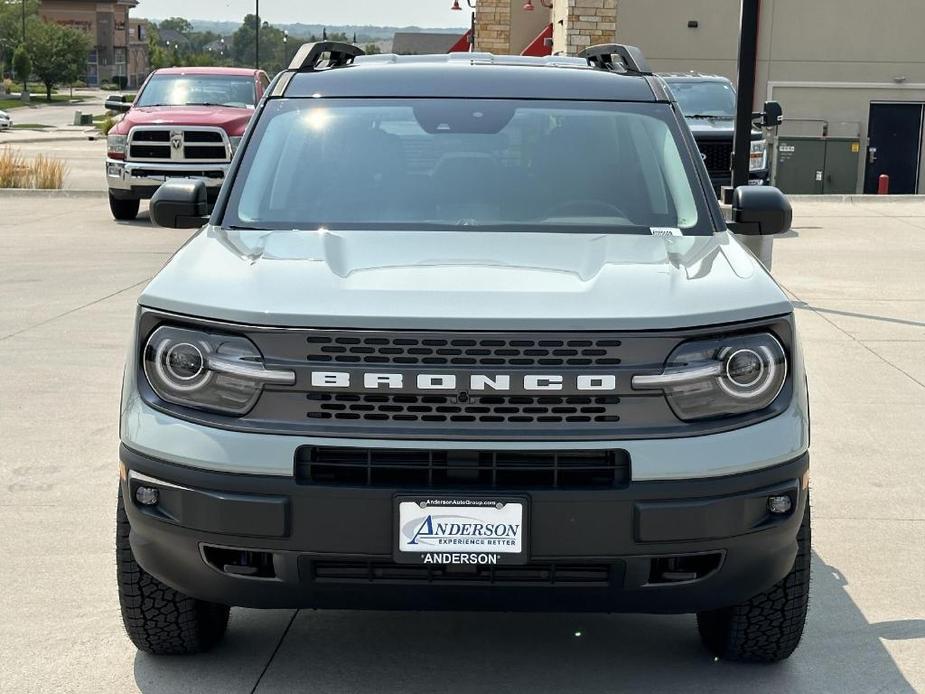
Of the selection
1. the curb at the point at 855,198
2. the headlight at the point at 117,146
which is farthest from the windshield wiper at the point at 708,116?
the headlight at the point at 117,146

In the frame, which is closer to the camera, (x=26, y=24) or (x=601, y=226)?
(x=601, y=226)

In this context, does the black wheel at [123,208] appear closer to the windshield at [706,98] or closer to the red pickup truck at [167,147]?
the red pickup truck at [167,147]

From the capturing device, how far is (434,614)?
4719mm

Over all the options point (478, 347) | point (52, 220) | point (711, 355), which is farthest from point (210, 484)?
point (52, 220)

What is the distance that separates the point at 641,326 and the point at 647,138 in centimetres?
166

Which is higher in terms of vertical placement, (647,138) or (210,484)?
(647,138)

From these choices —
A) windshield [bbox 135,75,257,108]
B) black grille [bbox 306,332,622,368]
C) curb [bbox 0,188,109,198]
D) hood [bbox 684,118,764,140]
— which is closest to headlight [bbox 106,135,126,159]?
windshield [bbox 135,75,257,108]

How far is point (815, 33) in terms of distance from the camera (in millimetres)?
32344

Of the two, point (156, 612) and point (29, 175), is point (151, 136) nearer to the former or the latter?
point (29, 175)

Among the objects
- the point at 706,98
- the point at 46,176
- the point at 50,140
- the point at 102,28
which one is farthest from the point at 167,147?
the point at 102,28

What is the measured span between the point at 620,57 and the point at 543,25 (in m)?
32.9

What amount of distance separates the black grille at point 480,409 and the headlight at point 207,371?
0.24 metres

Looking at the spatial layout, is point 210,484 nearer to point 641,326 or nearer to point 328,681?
point 328,681

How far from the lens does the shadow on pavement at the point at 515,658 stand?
4161 mm
